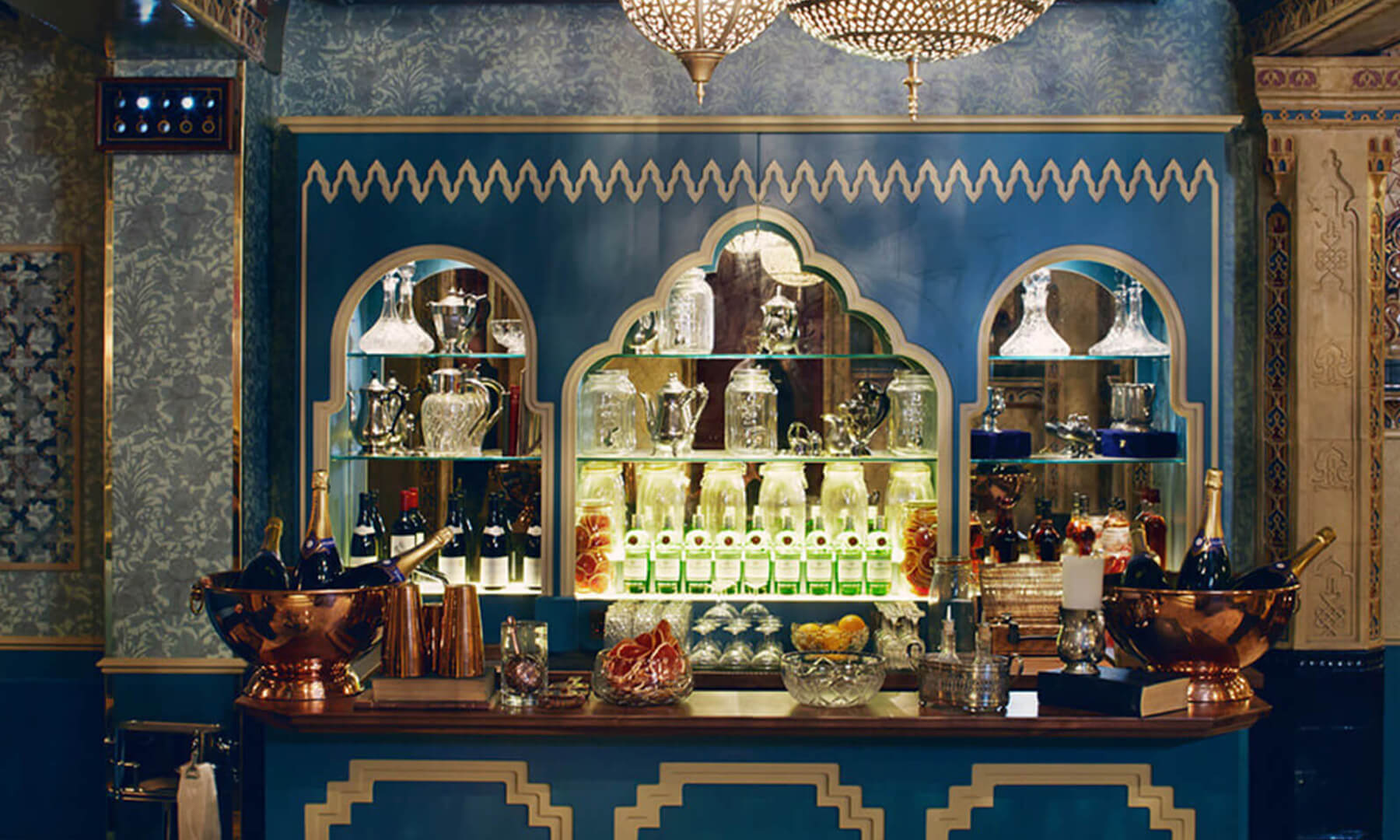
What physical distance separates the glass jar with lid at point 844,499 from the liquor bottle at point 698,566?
44cm

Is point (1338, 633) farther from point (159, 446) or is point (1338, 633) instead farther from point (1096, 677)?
point (159, 446)

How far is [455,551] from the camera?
14.2 ft

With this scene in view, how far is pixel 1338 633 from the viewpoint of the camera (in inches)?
163

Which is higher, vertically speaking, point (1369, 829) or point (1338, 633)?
point (1338, 633)

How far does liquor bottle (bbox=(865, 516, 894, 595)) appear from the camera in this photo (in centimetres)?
420

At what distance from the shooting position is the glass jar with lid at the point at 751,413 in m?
4.27

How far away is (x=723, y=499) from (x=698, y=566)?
10.3 inches

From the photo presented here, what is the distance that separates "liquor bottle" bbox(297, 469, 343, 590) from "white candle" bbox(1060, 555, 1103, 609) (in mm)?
1650

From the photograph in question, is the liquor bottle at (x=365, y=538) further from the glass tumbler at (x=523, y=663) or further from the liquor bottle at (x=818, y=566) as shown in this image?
the glass tumbler at (x=523, y=663)

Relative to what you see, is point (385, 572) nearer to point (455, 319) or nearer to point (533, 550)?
point (533, 550)

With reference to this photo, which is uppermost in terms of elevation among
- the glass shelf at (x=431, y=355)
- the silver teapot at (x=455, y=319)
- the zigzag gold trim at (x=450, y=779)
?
the silver teapot at (x=455, y=319)

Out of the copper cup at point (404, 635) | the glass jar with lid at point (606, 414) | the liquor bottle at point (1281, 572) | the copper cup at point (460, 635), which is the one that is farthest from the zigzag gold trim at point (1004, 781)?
the glass jar with lid at point (606, 414)

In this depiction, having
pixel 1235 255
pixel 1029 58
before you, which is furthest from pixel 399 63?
pixel 1235 255

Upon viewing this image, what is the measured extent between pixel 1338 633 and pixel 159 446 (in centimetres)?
399
